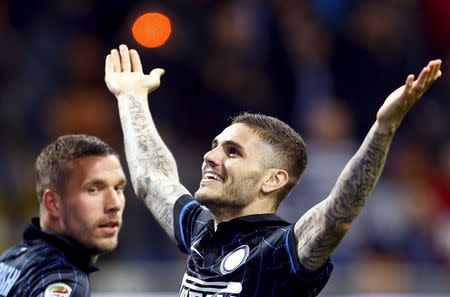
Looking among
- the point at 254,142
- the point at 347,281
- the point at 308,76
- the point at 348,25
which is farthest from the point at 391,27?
the point at 254,142

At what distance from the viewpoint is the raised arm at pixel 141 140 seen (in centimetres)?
573

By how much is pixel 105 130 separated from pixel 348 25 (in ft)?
8.50

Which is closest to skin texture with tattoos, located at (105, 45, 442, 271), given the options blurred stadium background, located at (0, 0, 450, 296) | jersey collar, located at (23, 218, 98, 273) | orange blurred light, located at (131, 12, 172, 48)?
jersey collar, located at (23, 218, 98, 273)

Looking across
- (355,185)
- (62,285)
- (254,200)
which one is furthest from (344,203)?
(62,285)

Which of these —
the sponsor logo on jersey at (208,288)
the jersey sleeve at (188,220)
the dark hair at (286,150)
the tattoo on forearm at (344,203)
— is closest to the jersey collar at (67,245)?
the jersey sleeve at (188,220)

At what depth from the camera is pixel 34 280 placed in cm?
506

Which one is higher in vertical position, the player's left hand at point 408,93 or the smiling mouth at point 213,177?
the player's left hand at point 408,93

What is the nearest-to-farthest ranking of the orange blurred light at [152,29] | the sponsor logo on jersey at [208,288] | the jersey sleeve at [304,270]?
1. the jersey sleeve at [304,270]
2. the sponsor logo on jersey at [208,288]
3. the orange blurred light at [152,29]

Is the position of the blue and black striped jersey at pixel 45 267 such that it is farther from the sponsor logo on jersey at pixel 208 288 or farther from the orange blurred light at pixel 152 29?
the orange blurred light at pixel 152 29

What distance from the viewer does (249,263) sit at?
4.82 meters

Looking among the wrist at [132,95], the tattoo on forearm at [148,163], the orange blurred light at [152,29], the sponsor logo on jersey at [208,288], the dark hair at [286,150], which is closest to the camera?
the sponsor logo on jersey at [208,288]

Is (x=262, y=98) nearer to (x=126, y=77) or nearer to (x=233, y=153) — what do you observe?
(x=126, y=77)

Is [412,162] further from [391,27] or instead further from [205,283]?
[205,283]

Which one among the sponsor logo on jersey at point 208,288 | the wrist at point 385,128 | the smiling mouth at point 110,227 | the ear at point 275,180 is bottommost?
the sponsor logo on jersey at point 208,288
